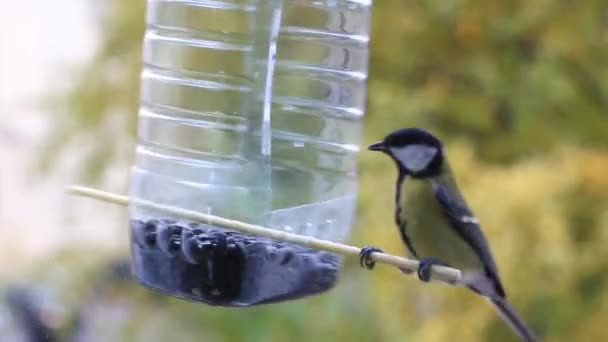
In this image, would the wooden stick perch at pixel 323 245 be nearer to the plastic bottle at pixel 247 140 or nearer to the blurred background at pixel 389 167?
the plastic bottle at pixel 247 140

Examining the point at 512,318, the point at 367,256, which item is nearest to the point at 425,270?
the point at 367,256

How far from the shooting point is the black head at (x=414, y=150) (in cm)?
79

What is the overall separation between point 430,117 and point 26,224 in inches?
25.3

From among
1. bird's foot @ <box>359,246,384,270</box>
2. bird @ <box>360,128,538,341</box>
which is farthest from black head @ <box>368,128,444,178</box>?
bird's foot @ <box>359,246,384,270</box>

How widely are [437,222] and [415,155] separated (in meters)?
0.07

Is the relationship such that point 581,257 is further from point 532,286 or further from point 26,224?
point 26,224

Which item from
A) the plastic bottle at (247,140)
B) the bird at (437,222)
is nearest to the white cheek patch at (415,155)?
the bird at (437,222)

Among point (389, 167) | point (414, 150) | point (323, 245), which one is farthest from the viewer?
point (389, 167)

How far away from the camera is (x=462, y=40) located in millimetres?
1333

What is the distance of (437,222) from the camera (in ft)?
2.71

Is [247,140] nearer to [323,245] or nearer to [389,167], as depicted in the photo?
[323,245]

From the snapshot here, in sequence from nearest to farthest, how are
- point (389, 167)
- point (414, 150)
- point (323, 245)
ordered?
point (323, 245)
point (414, 150)
point (389, 167)

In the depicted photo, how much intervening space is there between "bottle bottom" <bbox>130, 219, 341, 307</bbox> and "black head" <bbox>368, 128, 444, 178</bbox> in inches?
5.0

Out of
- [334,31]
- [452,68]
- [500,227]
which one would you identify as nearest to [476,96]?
[452,68]
